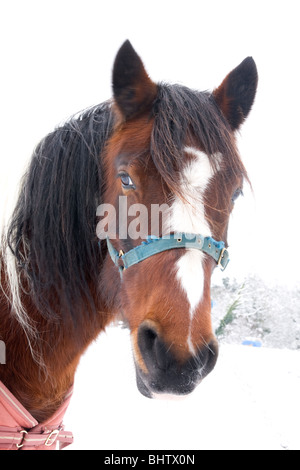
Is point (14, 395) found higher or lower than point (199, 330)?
lower

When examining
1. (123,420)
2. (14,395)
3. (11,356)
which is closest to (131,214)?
(11,356)

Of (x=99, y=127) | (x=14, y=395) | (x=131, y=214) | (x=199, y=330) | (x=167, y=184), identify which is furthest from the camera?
(x=99, y=127)

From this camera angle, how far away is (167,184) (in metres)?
1.61

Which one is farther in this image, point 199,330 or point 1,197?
point 1,197

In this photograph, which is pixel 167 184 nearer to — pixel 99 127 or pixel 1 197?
pixel 99 127

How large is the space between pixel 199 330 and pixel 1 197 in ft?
4.45

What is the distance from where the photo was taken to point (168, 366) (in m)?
1.37

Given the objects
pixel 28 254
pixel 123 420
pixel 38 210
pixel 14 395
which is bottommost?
pixel 123 420

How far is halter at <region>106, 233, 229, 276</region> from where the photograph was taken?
1.53 meters

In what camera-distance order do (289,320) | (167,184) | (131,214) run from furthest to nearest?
(289,320), (131,214), (167,184)

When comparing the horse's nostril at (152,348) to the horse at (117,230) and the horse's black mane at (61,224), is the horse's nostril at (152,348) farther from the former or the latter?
the horse's black mane at (61,224)

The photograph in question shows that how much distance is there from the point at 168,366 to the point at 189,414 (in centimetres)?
689
